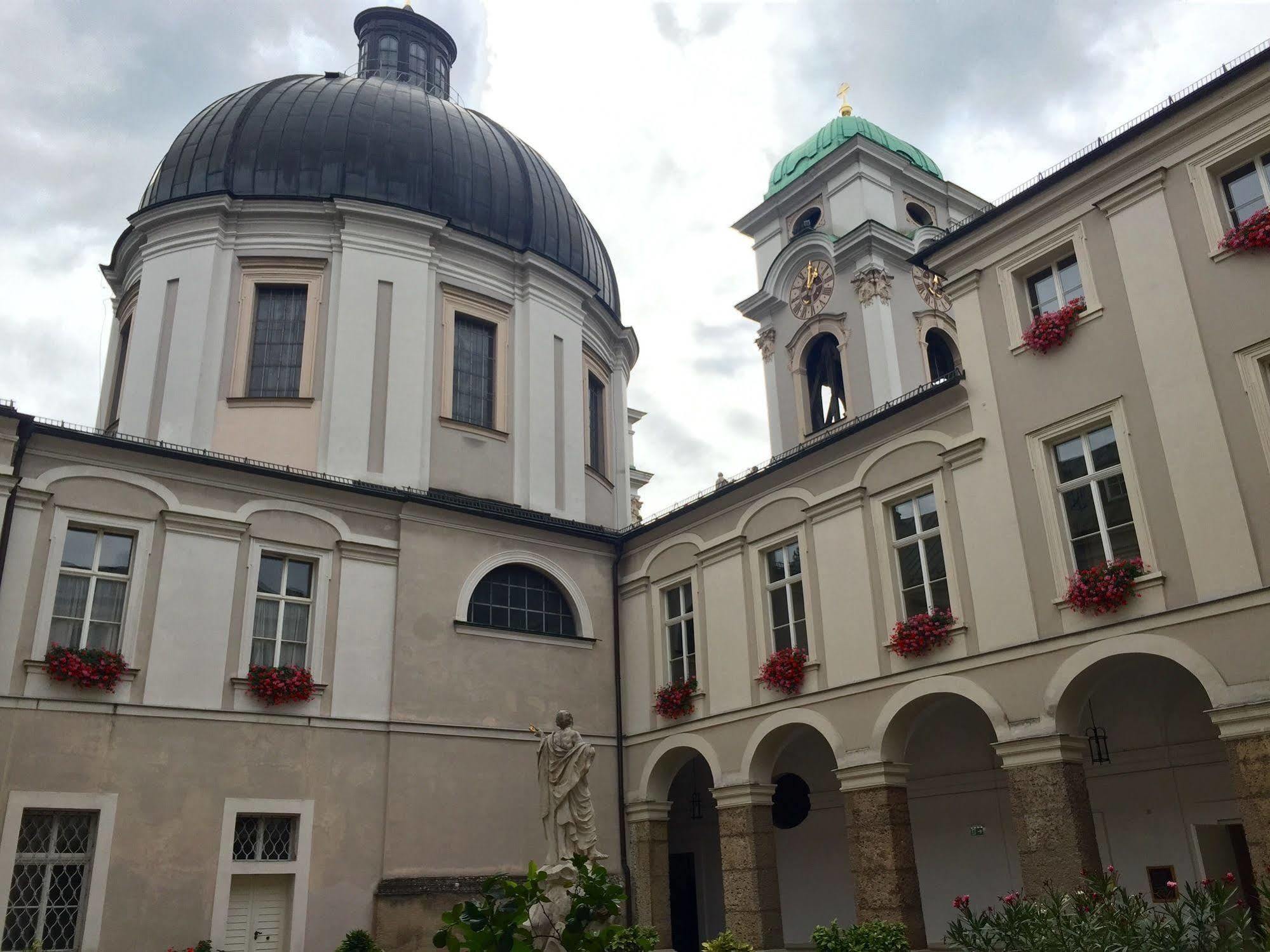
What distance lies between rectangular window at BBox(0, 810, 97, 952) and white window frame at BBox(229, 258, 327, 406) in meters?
8.97

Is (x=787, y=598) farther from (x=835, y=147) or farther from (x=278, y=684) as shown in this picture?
(x=835, y=147)

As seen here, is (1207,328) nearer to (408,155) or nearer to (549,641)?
(549,641)

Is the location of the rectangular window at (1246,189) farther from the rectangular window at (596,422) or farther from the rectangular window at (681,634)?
the rectangular window at (596,422)

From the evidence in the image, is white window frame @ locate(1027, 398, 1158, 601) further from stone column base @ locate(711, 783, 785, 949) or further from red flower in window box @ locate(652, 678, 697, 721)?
red flower in window box @ locate(652, 678, 697, 721)

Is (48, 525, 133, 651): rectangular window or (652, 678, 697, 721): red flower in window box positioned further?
(652, 678, 697, 721): red flower in window box

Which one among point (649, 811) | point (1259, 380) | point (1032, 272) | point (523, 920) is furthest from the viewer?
point (649, 811)

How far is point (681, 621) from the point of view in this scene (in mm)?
20531

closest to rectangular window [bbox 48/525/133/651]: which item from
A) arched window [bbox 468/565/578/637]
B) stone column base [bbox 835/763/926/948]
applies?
arched window [bbox 468/565/578/637]

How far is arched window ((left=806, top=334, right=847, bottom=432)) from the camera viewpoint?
2603 centimetres

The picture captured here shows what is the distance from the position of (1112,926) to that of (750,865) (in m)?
8.54

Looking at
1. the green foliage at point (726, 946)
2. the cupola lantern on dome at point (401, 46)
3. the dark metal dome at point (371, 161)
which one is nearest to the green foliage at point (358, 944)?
the green foliage at point (726, 946)

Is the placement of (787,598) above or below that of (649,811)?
above

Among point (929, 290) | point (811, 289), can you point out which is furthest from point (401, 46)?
point (929, 290)

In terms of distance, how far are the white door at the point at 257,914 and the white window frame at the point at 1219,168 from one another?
1591 cm
